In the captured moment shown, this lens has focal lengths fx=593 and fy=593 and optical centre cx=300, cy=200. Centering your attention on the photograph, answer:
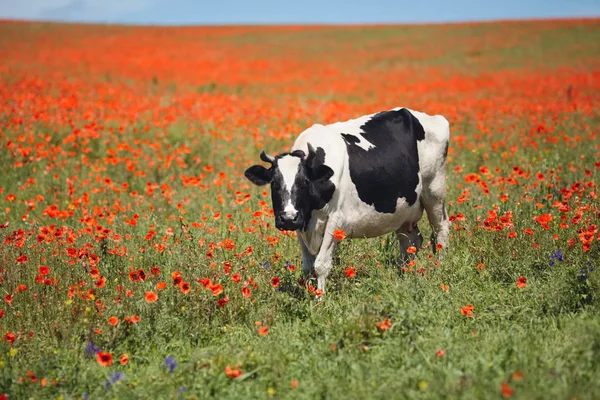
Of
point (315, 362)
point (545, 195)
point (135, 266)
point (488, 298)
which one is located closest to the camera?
point (315, 362)

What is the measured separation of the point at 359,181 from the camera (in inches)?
216

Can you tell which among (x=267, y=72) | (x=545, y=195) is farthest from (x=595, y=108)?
(x=267, y=72)

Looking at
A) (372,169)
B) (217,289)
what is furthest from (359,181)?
(217,289)

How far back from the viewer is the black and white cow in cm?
505

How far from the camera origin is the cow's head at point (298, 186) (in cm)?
484

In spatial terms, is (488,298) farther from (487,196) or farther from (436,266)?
(487,196)

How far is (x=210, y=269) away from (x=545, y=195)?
4.30 m

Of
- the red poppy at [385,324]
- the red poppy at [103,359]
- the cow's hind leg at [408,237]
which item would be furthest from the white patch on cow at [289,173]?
the cow's hind leg at [408,237]

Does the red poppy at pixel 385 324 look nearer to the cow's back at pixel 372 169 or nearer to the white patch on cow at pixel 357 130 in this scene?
the cow's back at pixel 372 169

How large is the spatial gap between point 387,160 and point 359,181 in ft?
1.55

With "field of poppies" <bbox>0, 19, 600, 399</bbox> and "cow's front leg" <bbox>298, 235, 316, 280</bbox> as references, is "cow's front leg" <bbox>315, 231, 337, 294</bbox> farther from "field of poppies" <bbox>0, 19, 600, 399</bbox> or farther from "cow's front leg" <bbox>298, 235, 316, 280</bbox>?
"cow's front leg" <bbox>298, 235, 316, 280</bbox>

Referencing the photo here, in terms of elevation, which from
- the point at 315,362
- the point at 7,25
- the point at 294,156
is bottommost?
the point at 315,362

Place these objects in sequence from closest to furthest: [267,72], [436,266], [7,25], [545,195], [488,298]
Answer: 1. [488,298]
2. [436,266]
3. [545,195]
4. [267,72]
5. [7,25]

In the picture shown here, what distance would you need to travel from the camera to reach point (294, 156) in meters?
5.11
